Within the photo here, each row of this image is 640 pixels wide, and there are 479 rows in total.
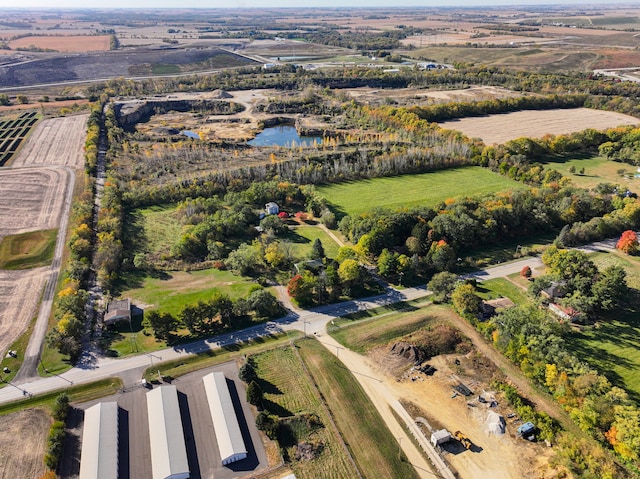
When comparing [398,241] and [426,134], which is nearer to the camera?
[398,241]

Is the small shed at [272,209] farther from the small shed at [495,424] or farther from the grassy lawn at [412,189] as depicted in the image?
the small shed at [495,424]

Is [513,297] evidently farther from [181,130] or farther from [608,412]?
[181,130]

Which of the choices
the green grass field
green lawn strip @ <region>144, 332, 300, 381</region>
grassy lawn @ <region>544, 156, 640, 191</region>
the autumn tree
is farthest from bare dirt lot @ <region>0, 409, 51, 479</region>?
grassy lawn @ <region>544, 156, 640, 191</region>

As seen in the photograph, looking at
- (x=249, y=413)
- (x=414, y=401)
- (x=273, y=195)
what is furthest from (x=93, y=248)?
(x=414, y=401)

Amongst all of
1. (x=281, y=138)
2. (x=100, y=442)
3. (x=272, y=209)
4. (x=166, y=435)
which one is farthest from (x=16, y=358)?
(x=281, y=138)

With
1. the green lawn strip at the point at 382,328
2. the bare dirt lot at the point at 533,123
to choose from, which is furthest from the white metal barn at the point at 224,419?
the bare dirt lot at the point at 533,123

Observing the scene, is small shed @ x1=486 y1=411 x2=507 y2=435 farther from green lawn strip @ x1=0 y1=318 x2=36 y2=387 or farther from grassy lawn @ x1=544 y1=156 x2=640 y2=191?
grassy lawn @ x1=544 y1=156 x2=640 y2=191
